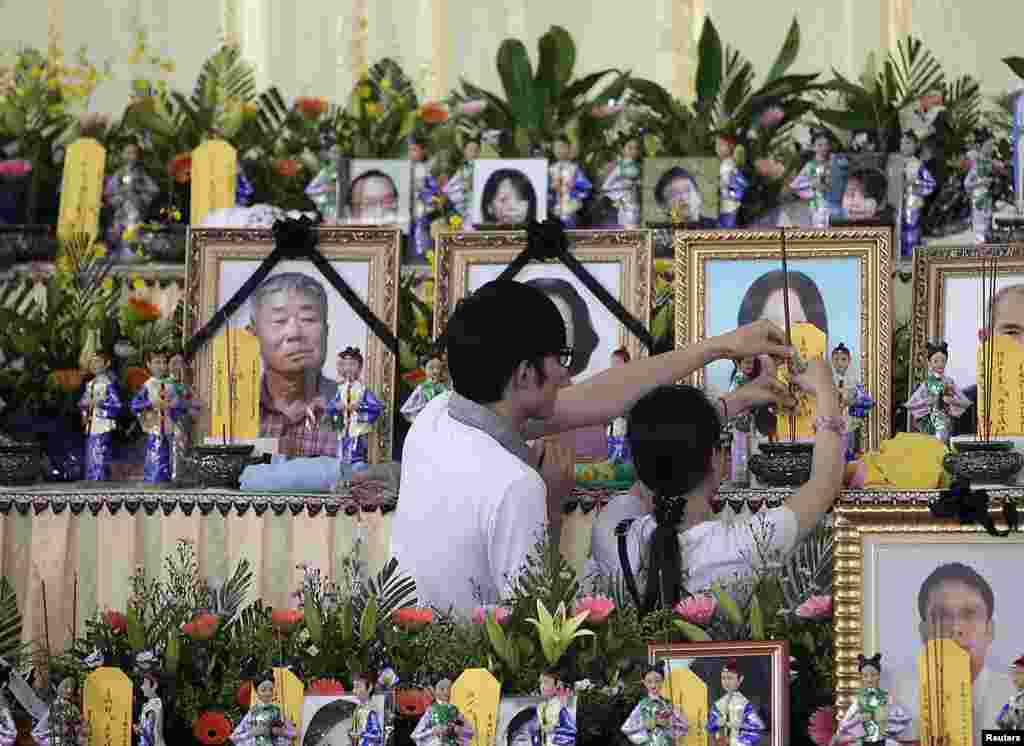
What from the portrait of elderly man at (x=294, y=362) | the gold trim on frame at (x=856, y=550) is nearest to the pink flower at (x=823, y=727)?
the gold trim on frame at (x=856, y=550)

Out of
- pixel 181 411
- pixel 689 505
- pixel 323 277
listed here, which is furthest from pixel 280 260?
pixel 689 505

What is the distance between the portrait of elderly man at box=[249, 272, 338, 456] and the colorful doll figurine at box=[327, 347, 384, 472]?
0.26 ft

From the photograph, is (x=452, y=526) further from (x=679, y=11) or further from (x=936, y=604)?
(x=679, y=11)

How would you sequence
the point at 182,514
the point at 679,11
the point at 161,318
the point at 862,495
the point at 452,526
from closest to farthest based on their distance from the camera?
the point at 452,526 → the point at 862,495 → the point at 182,514 → the point at 161,318 → the point at 679,11

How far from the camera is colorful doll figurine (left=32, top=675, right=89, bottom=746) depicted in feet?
7.67

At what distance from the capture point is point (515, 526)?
8.88 feet

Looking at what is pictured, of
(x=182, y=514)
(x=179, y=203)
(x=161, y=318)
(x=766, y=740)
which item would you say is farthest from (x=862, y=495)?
(x=179, y=203)

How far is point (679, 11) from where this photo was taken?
22.5 feet

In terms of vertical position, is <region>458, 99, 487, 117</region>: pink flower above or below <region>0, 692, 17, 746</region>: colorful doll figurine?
above

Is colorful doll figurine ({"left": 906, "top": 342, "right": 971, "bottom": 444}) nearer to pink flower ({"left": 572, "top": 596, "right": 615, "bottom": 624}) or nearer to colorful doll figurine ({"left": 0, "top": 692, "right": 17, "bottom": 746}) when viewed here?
pink flower ({"left": 572, "top": 596, "right": 615, "bottom": 624})

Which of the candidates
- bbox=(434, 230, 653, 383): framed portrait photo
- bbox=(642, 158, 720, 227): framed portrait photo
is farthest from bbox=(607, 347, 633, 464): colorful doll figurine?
bbox=(642, 158, 720, 227): framed portrait photo

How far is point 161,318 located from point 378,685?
8.05 feet

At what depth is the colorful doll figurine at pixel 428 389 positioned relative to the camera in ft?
13.3

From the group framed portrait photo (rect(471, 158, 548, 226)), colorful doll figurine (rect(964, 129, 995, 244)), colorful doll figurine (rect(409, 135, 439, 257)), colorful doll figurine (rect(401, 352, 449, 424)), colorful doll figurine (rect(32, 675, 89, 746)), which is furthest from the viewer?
colorful doll figurine (rect(409, 135, 439, 257))
